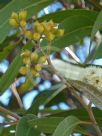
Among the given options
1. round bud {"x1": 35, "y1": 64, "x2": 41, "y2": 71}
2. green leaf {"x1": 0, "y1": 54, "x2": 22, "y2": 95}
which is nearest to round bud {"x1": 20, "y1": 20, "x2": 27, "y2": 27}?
round bud {"x1": 35, "y1": 64, "x2": 41, "y2": 71}

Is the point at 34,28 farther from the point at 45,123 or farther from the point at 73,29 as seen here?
the point at 73,29

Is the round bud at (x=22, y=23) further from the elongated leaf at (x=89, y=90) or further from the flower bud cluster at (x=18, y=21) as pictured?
the elongated leaf at (x=89, y=90)

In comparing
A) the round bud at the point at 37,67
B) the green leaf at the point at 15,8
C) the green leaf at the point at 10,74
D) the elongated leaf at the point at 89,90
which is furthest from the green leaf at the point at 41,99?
the round bud at the point at 37,67

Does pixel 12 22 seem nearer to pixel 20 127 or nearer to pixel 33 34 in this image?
pixel 33 34

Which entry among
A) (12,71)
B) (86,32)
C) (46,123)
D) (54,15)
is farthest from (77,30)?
(46,123)

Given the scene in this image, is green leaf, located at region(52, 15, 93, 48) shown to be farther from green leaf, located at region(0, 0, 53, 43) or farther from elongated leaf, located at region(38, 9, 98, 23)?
green leaf, located at region(0, 0, 53, 43)
